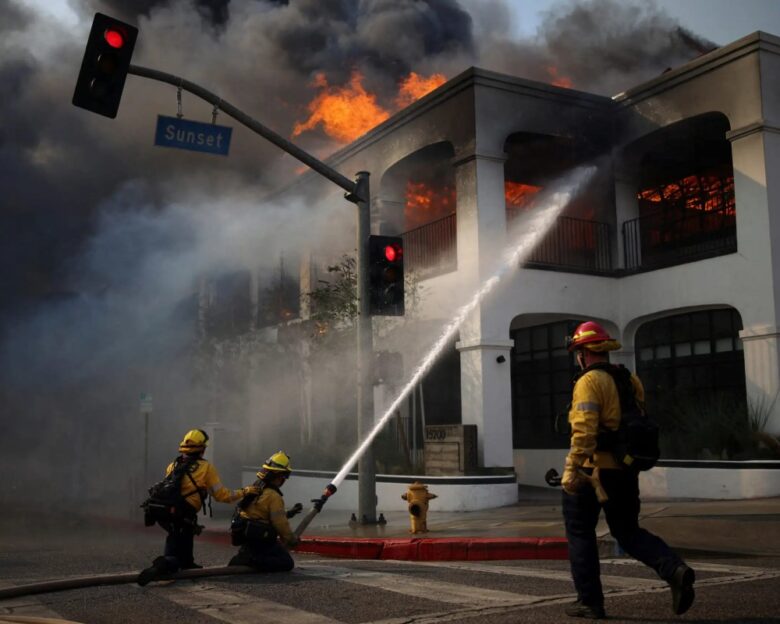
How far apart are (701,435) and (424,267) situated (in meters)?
6.50

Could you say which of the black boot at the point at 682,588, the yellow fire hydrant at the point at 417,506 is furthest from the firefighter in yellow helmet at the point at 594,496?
the yellow fire hydrant at the point at 417,506

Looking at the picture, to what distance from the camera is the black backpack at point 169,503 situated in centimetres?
764

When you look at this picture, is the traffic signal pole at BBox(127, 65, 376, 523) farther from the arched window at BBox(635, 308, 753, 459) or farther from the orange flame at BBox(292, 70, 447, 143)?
the orange flame at BBox(292, 70, 447, 143)

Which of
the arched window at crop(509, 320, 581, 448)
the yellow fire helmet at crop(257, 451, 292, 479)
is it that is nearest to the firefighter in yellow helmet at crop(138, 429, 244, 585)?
the yellow fire helmet at crop(257, 451, 292, 479)

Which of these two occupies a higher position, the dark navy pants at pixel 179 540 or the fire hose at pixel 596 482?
the fire hose at pixel 596 482

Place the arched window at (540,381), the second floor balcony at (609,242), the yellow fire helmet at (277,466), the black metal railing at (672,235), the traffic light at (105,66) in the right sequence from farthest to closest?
the arched window at (540,381) → the second floor balcony at (609,242) → the black metal railing at (672,235) → the traffic light at (105,66) → the yellow fire helmet at (277,466)

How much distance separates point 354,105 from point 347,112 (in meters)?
0.26

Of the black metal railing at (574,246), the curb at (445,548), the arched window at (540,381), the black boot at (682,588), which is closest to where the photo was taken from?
the black boot at (682,588)

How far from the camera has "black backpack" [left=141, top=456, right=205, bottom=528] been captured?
25.1 ft

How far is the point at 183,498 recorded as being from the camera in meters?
7.74

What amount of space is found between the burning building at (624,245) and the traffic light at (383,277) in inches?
170

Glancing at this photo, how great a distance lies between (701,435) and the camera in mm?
14633

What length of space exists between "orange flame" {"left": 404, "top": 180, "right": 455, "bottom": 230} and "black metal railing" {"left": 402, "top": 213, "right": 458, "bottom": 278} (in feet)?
7.28

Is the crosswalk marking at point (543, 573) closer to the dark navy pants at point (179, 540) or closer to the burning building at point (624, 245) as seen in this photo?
the dark navy pants at point (179, 540)
